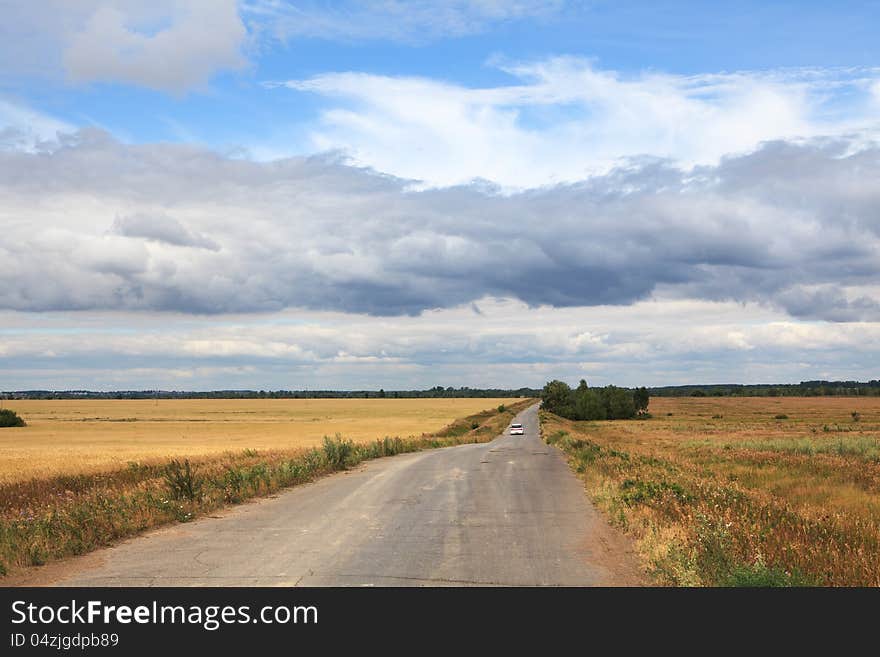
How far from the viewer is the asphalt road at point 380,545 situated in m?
9.49

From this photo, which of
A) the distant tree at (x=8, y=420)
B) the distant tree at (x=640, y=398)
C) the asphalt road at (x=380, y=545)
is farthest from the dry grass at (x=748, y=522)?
the distant tree at (x=640, y=398)

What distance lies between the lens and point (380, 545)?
1174 cm

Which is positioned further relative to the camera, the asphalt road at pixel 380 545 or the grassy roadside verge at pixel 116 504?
the grassy roadside verge at pixel 116 504

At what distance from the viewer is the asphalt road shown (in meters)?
9.49

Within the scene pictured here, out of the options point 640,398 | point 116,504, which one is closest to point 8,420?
point 116,504

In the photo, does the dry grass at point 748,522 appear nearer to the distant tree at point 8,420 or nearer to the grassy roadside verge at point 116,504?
the grassy roadside verge at point 116,504

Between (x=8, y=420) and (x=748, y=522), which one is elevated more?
(x=748, y=522)

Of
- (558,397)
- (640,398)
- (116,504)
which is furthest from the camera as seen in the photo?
(558,397)

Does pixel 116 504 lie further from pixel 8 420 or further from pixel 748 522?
pixel 8 420

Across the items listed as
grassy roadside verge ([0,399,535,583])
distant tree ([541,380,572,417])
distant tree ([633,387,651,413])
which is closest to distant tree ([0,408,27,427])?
grassy roadside verge ([0,399,535,583])
